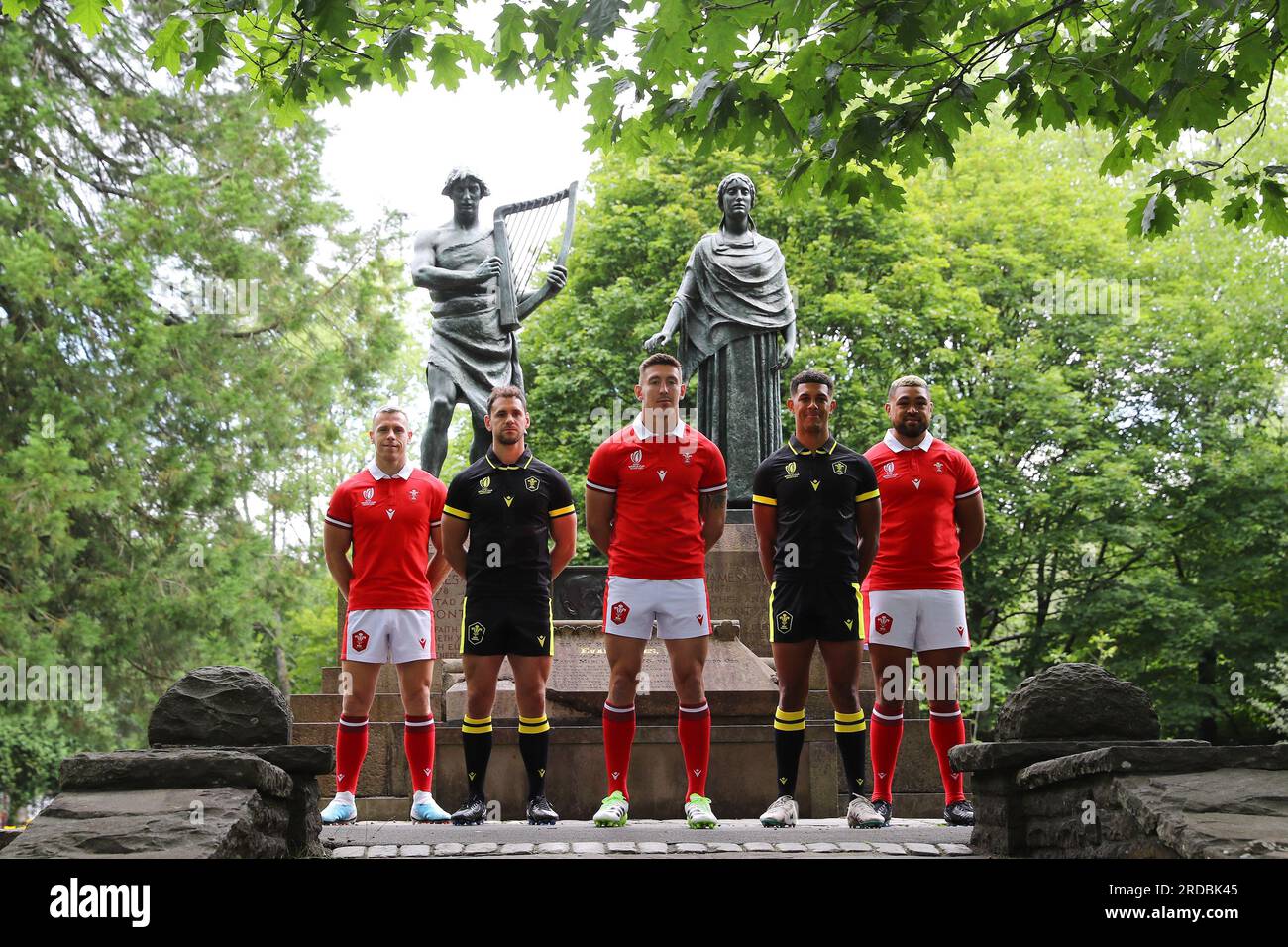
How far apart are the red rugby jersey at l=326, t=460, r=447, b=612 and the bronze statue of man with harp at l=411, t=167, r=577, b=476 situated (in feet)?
13.0

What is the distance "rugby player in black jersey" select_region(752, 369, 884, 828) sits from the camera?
6734 millimetres

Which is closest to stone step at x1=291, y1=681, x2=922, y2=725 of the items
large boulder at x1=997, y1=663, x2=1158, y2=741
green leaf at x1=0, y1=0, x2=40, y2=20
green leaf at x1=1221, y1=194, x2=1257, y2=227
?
large boulder at x1=997, y1=663, x2=1158, y2=741

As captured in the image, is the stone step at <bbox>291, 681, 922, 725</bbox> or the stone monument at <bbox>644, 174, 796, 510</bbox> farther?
the stone monument at <bbox>644, 174, 796, 510</bbox>

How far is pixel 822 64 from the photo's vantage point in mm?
6668

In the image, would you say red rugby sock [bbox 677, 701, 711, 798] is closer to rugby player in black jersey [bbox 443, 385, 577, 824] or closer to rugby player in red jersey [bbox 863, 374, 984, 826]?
rugby player in black jersey [bbox 443, 385, 577, 824]

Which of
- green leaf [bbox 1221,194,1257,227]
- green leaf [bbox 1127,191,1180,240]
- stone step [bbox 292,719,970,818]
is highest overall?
green leaf [bbox 1221,194,1257,227]

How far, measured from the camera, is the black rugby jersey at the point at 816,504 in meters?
6.78

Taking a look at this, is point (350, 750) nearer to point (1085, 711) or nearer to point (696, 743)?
point (696, 743)

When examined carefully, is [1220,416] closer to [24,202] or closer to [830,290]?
[830,290]

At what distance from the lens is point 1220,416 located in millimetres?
23688

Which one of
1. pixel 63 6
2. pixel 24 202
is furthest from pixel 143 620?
pixel 63 6
